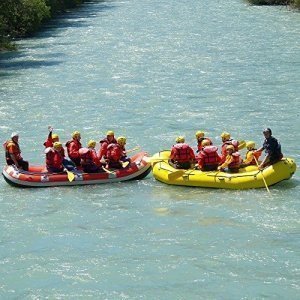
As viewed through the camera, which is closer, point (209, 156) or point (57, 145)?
point (209, 156)

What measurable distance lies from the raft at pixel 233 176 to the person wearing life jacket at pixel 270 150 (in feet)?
0.37

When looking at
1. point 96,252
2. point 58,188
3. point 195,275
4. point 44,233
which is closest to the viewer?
point 195,275

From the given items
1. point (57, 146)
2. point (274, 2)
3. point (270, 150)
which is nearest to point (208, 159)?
point (270, 150)

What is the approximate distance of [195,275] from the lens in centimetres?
1152

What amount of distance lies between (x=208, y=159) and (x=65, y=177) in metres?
2.98

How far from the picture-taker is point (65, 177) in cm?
1587

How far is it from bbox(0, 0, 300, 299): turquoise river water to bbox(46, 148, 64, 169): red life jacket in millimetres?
554

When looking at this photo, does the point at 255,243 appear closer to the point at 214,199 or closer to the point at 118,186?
the point at 214,199

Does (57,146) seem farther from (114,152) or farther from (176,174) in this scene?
(176,174)

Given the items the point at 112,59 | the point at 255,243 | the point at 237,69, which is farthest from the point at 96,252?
the point at 112,59

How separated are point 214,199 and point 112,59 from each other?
19.5 m

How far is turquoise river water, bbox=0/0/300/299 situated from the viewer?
1155 cm

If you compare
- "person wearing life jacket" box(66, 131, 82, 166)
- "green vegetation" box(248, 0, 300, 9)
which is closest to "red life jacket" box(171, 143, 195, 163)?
"person wearing life jacket" box(66, 131, 82, 166)

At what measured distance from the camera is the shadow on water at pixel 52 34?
32.4 metres
